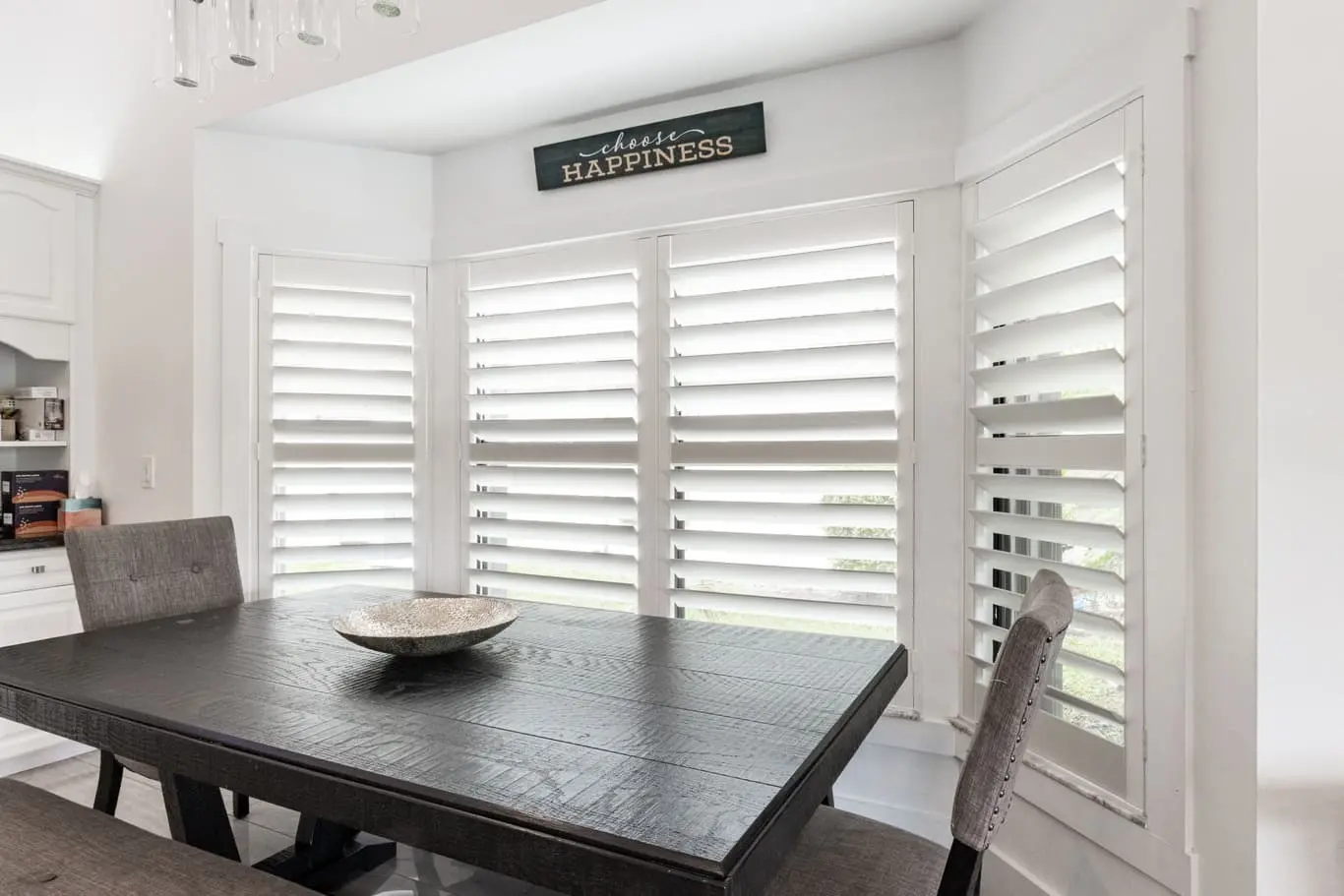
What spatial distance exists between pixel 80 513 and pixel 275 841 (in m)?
1.66

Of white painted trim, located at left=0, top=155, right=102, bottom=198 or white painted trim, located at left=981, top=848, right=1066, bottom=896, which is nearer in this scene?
white painted trim, located at left=981, top=848, right=1066, bottom=896

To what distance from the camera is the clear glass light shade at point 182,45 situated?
1622mm

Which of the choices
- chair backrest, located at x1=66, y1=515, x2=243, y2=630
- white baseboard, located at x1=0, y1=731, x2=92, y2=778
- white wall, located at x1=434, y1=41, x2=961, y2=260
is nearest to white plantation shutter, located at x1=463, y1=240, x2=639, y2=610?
white wall, located at x1=434, y1=41, x2=961, y2=260

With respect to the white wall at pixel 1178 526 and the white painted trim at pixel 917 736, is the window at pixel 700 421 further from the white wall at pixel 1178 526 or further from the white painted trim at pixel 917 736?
the white wall at pixel 1178 526

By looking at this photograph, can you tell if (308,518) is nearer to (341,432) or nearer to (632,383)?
(341,432)

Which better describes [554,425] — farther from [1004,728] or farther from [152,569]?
[1004,728]

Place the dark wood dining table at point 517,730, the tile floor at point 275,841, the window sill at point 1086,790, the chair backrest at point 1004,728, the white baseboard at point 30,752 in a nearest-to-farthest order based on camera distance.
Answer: the dark wood dining table at point 517,730 → the chair backrest at point 1004,728 → the window sill at point 1086,790 → the tile floor at point 275,841 → the white baseboard at point 30,752

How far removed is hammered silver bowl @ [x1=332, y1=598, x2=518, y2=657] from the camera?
1.58 meters

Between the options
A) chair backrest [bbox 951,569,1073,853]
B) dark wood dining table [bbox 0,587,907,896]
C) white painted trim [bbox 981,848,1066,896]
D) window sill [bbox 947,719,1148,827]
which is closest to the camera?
dark wood dining table [bbox 0,587,907,896]

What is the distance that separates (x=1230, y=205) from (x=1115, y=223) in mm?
293

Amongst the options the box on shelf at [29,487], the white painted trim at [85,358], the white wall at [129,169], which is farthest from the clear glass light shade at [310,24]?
the box on shelf at [29,487]

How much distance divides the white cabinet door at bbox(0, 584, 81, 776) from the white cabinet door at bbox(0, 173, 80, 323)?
1.15 m

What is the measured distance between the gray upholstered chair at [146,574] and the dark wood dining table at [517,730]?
0.76 feet

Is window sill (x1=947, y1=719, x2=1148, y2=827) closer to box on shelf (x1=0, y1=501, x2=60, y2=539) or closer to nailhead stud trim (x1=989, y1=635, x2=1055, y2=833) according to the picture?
nailhead stud trim (x1=989, y1=635, x2=1055, y2=833)
